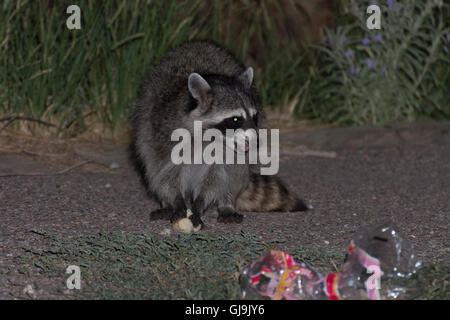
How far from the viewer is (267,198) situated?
A: 17.9 feet

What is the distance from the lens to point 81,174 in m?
6.26

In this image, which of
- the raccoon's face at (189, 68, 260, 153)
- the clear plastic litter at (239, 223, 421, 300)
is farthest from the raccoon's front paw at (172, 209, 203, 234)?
the clear plastic litter at (239, 223, 421, 300)

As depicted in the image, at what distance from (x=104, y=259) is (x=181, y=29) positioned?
417 cm

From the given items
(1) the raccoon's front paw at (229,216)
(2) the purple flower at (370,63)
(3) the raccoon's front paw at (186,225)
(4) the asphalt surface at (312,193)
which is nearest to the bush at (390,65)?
(2) the purple flower at (370,63)

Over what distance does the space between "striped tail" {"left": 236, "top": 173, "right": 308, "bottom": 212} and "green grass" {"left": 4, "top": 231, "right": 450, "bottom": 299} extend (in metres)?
1.08

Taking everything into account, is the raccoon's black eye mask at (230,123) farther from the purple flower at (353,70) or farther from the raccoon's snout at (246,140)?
the purple flower at (353,70)

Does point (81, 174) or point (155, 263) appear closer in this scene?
point (155, 263)

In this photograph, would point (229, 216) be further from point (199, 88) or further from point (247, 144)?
point (199, 88)

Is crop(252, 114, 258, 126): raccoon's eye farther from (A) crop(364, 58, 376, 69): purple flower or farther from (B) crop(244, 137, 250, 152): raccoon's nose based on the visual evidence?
(A) crop(364, 58, 376, 69): purple flower

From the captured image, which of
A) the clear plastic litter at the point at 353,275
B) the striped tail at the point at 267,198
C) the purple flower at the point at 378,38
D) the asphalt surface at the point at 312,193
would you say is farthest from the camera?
the purple flower at the point at 378,38

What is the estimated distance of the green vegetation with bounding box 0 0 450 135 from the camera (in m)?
6.98

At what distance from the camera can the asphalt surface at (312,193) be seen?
182 inches
